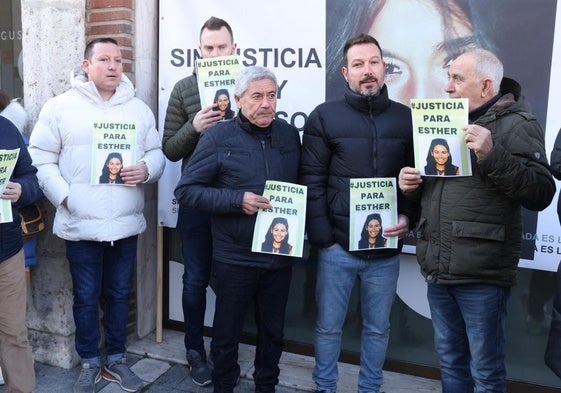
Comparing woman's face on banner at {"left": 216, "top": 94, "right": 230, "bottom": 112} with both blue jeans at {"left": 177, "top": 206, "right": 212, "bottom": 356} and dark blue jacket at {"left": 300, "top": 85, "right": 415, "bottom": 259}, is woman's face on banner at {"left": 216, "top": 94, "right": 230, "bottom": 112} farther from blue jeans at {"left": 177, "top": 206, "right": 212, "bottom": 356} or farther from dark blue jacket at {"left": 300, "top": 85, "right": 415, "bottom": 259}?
blue jeans at {"left": 177, "top": 206, "right": 212, "bottom": 356}

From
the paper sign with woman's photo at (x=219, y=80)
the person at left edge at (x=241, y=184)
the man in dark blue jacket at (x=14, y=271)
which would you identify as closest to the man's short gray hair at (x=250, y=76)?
the person at left edge at (x=241, y=184)

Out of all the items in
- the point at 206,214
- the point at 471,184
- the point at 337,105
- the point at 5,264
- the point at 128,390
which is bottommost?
the point at 128,390

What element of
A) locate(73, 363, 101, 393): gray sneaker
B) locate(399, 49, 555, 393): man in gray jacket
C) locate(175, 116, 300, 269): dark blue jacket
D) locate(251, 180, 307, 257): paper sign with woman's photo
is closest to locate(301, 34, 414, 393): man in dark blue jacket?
locate(251, 180, 307, 257): paper sign with woman's photo

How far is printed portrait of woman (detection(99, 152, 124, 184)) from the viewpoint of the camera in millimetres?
3195

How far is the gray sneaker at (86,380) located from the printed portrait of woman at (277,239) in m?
1.52

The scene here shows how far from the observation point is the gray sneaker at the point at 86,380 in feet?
11.1

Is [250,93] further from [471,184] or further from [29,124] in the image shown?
[29,124]

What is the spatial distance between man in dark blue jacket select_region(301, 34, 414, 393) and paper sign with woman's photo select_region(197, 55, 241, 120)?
0.55m

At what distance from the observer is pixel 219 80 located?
316 centimetres

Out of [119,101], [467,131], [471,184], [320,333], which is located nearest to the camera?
[467,131]

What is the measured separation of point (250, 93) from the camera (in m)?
2.80

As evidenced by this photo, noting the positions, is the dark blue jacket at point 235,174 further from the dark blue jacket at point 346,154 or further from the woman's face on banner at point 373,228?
the woman's face on banner at point 373,228

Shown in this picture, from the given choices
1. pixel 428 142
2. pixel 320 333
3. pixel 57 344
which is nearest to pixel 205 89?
pixel 428 142

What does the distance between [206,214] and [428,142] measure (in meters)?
1.58
